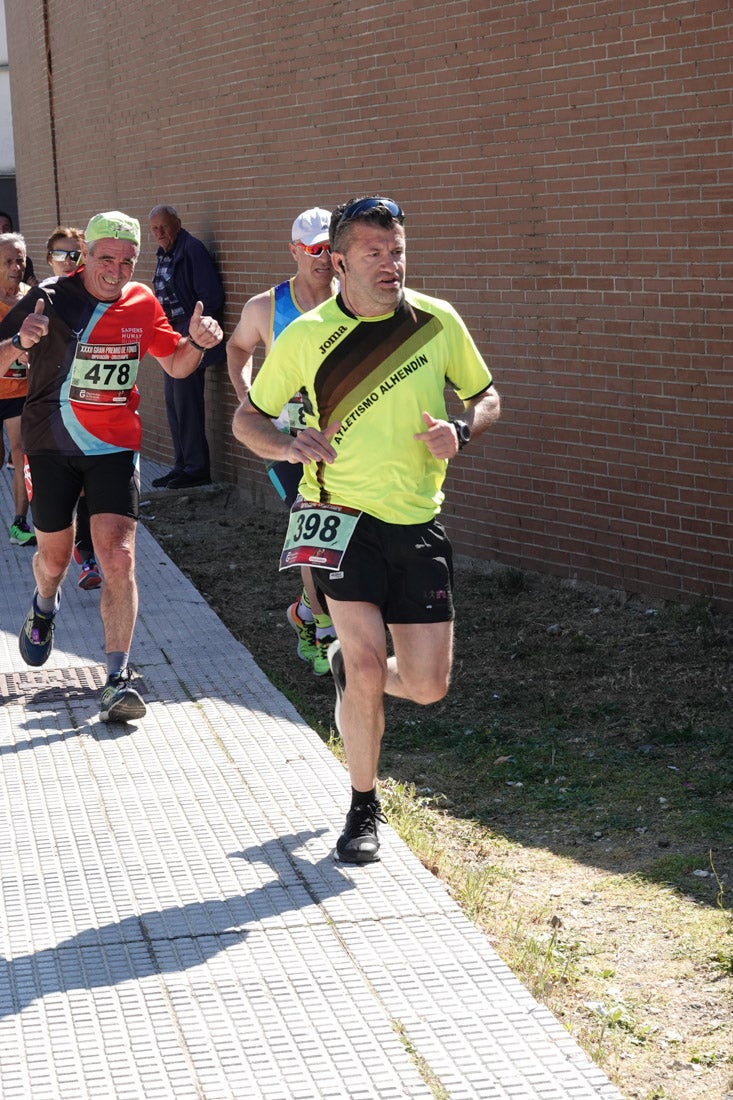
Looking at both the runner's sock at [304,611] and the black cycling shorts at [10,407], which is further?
the black cycling shorts at [10,407]

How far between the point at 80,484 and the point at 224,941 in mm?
2959

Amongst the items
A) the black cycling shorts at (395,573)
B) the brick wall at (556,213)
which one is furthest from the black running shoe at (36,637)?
the brick wall at (556,213)

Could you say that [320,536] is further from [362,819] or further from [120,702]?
[120,702]

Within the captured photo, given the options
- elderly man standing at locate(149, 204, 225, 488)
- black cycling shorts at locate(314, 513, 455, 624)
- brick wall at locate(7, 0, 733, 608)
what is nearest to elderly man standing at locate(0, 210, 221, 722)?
black cycling shorts at locate(314, 513, 455, 624)

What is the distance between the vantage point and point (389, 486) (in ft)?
16.5

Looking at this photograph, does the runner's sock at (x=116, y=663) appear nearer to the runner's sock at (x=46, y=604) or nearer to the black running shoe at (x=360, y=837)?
the runner's sock at (x=46, y=604)

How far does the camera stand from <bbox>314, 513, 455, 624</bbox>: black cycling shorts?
5035mm

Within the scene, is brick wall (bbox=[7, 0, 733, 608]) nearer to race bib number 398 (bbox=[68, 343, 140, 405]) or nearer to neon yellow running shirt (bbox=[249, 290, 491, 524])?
race bib number 398 (bbox=[68, 343, 140, 405])

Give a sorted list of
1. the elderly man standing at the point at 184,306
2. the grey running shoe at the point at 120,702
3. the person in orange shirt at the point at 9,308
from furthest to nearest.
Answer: the elderly man standing at the point at 184,306 → the person in orange shirt at the point at 9,308 → the grey running shoe at the point at 120,702

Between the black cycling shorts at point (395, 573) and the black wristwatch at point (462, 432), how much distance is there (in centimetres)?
32

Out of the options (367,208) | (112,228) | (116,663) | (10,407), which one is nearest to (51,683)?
(116,663)

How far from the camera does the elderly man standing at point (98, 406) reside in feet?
22.2

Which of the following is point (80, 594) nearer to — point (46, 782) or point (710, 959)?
point (46, 782)

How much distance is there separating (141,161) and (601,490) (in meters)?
8.04
